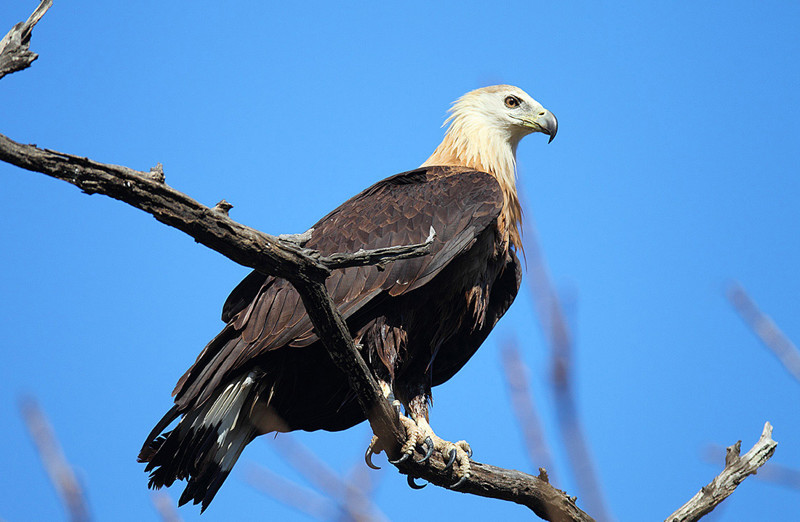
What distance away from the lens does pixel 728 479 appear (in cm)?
365

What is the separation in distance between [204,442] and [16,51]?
2490mm

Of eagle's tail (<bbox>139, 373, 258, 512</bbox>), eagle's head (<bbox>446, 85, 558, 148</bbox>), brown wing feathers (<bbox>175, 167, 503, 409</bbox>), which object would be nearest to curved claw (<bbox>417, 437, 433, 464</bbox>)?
brown wing feathers (<bbox>175, 167, 503, 409</bbox>)

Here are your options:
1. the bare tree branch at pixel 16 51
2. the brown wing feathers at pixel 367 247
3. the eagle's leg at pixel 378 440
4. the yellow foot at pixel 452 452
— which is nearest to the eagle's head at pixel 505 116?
the brown wing feathers at pixel 367 247

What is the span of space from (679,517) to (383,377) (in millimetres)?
1789

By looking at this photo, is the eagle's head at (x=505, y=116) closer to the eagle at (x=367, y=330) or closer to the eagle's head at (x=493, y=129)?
the eagle's head at (x=493, y=129)

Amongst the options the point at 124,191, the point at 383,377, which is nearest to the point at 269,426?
the point at 383,377

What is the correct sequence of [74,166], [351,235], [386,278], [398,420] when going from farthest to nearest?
[351,235] → [386,278] → [398,420] → [74,166]

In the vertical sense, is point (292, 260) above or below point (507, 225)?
below

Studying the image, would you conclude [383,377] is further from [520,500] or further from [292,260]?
[292,260]

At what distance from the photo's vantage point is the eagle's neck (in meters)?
6.00

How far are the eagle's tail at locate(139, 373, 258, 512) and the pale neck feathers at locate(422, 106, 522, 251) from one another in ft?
8.09

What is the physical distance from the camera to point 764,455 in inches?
144

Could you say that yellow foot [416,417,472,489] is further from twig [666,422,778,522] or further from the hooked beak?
the hooked beak

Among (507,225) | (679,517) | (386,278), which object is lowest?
(679,517)
